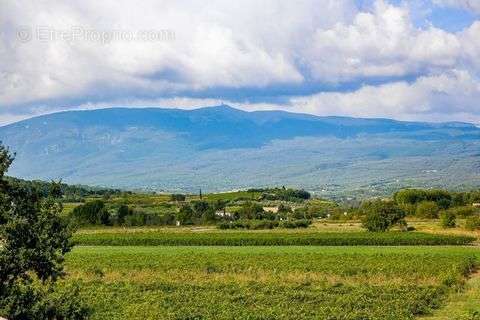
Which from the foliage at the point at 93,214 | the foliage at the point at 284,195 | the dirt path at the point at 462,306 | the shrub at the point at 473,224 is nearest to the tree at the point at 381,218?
the shrub at the point at 473,224

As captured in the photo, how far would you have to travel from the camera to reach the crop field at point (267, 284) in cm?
2567

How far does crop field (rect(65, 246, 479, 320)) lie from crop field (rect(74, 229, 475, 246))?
51.1 feet

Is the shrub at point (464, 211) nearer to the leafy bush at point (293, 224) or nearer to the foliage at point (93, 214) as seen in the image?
the leafy bush at point (293, 224)

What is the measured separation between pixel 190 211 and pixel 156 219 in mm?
7248

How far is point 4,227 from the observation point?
60.5 feet

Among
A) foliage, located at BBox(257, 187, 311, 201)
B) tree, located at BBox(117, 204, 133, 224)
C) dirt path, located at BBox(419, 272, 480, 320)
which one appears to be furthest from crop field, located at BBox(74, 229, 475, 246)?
foliage, located at BBox(257, 187, 311, 201)

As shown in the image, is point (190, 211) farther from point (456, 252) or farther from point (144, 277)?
point (144, 277)

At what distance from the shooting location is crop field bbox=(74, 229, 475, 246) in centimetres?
6288

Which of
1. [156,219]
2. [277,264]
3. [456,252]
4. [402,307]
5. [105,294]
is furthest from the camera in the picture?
[156,219]

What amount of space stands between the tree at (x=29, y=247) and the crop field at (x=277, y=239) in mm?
44272

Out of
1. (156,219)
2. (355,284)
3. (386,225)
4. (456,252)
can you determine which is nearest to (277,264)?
(355,284)

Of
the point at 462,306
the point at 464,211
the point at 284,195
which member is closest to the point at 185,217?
the point at 464,211

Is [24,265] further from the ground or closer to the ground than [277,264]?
further from the ground

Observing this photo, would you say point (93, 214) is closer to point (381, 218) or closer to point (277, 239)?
point (277, 239)
